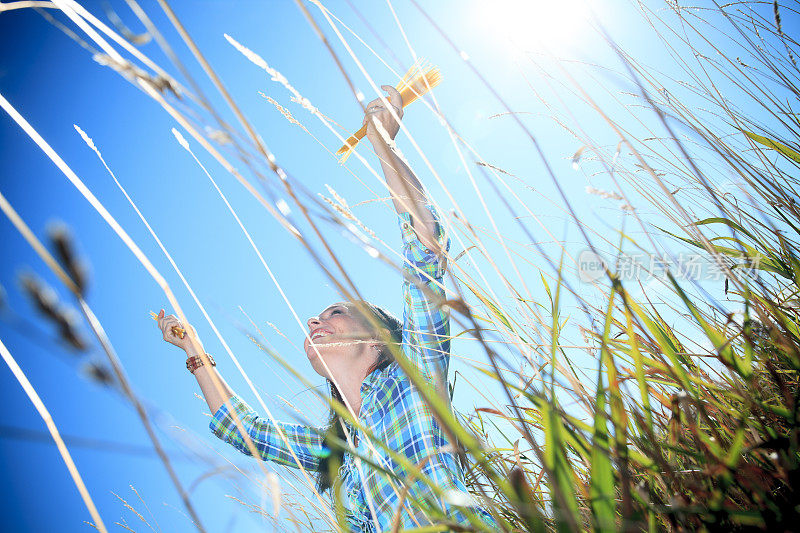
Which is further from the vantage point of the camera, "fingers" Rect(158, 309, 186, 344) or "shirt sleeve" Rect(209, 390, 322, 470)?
"shirt sleeve" Rect(209, 390, 322, 470)

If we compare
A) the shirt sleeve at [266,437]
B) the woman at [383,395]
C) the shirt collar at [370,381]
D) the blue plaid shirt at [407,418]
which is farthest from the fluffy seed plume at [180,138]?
the shirt sleeve at [266,437]

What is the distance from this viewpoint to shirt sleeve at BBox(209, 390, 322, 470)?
156 cm

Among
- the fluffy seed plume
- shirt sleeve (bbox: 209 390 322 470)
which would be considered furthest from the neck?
the fluffy seed plume

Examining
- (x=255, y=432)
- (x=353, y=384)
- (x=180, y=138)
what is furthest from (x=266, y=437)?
(x=180, y=138)

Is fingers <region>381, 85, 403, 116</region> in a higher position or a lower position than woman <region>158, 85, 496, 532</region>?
higher

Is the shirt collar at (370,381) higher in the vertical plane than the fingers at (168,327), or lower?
lower

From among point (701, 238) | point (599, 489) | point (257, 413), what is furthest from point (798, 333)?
point (257, 413)

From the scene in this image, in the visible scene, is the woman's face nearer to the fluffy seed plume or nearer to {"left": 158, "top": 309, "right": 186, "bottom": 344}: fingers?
{"left": 158, "top": 309, "right": 186, "bottom": 344}: fingers

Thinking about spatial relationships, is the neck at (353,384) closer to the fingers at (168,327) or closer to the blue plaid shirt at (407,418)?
the blue plaid shirt at (407,418)

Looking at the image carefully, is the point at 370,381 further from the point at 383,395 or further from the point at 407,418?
→ the point at 407,418

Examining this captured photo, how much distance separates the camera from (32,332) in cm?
22

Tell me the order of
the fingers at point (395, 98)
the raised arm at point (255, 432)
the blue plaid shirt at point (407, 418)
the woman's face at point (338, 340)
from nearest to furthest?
the fingers at point (395, 98)
the blue plaid shirt at point (407, 418)
the woman's face at point (338, 340)
the raised arm at point (255, 432)

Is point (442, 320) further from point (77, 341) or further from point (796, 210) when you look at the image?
point (77, 341)

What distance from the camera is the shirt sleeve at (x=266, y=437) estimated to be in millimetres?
1564
